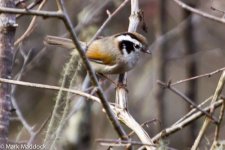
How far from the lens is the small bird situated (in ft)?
14.4

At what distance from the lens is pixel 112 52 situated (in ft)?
15.4

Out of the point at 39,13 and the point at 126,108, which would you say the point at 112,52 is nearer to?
the point at 126,108

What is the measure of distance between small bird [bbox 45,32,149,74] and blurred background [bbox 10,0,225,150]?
112 cm

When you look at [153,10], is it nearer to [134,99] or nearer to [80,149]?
[134,99]

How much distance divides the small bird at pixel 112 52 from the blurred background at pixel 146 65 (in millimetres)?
1119

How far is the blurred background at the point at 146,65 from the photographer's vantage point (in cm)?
640

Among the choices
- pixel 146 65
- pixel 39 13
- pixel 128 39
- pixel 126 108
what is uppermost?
pixel 146 65

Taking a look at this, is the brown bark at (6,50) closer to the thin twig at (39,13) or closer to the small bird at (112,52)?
the thin twig at (39,13)

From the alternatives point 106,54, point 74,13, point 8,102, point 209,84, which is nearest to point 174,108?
point 209,84

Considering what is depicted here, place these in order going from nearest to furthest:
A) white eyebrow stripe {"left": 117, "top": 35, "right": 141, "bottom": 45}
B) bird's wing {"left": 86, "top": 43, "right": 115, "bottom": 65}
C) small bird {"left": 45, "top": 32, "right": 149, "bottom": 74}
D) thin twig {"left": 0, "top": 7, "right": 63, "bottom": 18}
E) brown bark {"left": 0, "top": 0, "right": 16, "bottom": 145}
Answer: thin twig {"left": 0, "top": 7, "right": 63, "bottom": 18} → brown bark {"left": 0, "top": 0, "right": 16, "bottom": 145} → white eyebrow stripe {"left": 117, "top": 35, "right": 141, "bottom": 45} → small bird {"left": 45, "top": 32, "right": 149, "bottom": 74} → bird's wing {"left": 86, "top": 43, "right": 115, "bottom": 65}

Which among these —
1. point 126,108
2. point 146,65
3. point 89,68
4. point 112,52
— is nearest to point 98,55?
point 112,52

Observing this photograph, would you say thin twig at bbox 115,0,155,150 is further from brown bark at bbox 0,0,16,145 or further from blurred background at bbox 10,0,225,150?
blurred background at bbox 10,0,225,150

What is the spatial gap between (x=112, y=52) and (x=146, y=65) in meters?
3.15

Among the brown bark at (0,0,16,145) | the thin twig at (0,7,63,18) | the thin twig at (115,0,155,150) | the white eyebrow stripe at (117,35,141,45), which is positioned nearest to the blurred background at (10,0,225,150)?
the white eyebrow stripe at (117,35,141,45)
